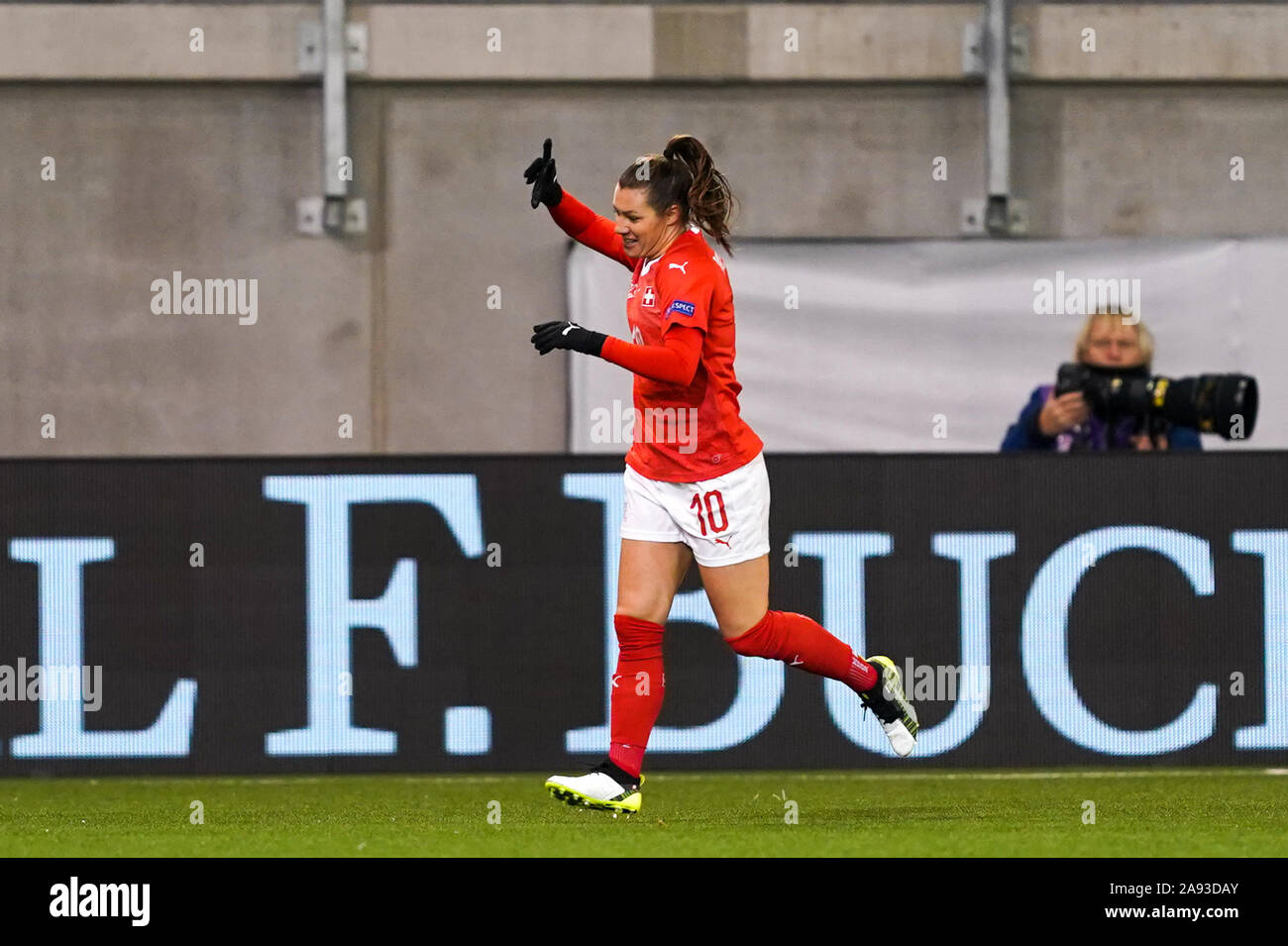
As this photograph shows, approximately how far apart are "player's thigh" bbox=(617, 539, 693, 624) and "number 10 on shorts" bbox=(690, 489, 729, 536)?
0.39ft

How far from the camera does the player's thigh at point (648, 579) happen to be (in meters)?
5.71

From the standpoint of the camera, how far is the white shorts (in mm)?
5672

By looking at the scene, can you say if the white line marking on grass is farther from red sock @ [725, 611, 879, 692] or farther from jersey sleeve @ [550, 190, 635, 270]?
jersey sleeve @ [550, 190, 635, 270]

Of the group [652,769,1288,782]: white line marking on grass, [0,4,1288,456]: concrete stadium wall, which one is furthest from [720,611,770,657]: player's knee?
[0,4,1288,456]: concrete stadium wall

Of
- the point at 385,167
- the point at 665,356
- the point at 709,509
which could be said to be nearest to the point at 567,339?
the point at 665,356

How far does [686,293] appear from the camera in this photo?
18.2 feet

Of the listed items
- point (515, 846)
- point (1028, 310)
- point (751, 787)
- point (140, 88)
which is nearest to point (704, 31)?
point (1028, 310)

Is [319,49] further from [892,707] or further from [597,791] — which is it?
[597,791]

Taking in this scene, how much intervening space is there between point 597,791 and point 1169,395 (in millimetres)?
3963

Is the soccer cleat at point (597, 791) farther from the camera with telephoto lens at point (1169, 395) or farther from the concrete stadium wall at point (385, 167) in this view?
the concrete stadium wall at point (385, 167)

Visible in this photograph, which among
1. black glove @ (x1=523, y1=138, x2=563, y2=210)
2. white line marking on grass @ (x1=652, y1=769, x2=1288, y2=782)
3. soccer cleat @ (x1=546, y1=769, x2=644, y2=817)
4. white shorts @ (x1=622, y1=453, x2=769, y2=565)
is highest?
black glove @ (x1=523, y1=138, x2=563, y2=210)

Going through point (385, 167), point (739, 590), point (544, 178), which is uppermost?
point (385, 167)

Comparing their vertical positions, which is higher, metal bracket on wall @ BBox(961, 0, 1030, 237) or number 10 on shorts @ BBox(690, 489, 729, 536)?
metal bracket on wall @ BBox(961, 0, 1030, 237)

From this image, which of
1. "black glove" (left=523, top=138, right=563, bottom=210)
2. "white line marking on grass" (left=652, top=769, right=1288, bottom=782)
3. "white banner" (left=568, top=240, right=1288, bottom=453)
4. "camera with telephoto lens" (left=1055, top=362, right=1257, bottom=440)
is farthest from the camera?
"white banner" (left=568, top=240, right=1288, bottom=453)
